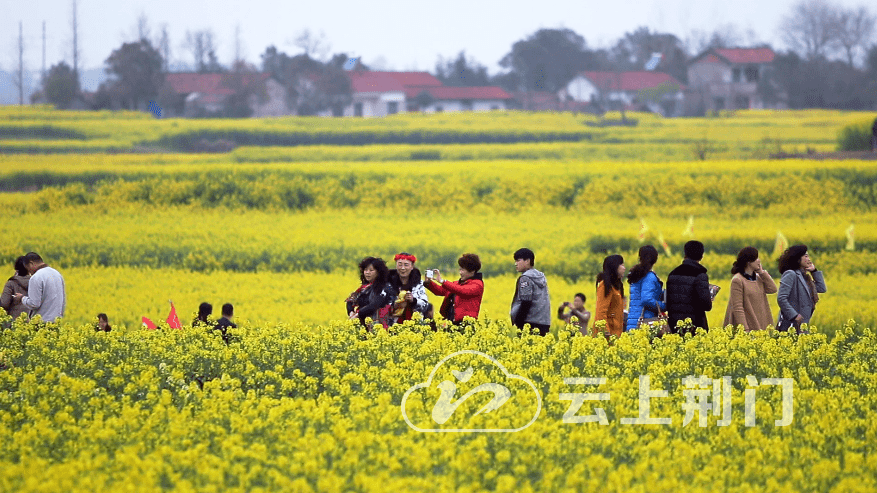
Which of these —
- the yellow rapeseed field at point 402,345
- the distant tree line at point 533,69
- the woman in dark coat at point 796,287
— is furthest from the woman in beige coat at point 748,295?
the distant tree line at point 533,69

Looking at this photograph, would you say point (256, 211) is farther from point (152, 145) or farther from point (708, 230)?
point (152, 145)

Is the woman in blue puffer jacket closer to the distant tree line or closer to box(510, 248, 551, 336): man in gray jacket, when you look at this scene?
box(510, 248, 551, 336): man in gray jacket

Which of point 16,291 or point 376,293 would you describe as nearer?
point 376,293

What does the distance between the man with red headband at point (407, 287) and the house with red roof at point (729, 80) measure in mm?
58104

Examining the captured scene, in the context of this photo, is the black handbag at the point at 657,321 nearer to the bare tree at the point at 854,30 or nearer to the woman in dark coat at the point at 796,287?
the woman in dark coat at the point at 796,287

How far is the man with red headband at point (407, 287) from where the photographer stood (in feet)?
31.9

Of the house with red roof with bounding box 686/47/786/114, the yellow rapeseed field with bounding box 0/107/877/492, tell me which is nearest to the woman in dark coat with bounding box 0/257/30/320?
the yellow rapeseed field with bounding box 0/107/877/492

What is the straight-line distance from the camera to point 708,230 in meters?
20.6

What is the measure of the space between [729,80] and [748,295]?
61155 mm

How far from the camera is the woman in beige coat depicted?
392 inches

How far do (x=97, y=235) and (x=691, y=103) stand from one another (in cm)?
5153

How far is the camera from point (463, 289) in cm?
982

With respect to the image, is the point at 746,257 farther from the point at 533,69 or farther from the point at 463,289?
the point at 533,69

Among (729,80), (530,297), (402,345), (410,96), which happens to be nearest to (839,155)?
(530,297)
